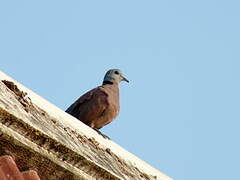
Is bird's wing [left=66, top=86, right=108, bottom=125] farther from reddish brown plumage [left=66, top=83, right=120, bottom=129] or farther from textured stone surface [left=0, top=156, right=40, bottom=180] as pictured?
textured stone surface [left=0, top=156, right=40, bottom=180]

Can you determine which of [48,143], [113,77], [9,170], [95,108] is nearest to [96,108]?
[95,108]

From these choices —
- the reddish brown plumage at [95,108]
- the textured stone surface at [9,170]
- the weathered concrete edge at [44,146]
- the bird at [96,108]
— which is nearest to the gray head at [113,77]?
the bird at [96,108]

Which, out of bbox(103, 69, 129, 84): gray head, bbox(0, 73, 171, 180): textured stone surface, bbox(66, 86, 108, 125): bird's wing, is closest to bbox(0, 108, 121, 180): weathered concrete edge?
bbox(0, 73, 171, 180): textured stone surface

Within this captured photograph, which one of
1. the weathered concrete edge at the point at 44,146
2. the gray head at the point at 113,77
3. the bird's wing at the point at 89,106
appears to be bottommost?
the weathered concrete edge at the point at 44,146

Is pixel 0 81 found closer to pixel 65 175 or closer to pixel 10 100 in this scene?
pixel 10 100

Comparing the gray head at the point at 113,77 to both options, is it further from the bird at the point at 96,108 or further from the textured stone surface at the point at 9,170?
the textured stone surface at the point at 9,170

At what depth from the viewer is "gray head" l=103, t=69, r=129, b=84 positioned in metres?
10.9

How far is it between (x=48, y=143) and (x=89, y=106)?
237 inches

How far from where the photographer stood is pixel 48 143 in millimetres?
3193

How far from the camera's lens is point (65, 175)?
3229 millimetres

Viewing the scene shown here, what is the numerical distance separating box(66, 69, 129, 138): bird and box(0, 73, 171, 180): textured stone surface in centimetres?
483

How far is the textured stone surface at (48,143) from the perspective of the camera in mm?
3045

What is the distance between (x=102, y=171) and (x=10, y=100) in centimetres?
55

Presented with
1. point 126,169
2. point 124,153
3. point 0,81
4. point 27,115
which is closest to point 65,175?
point 27,115
